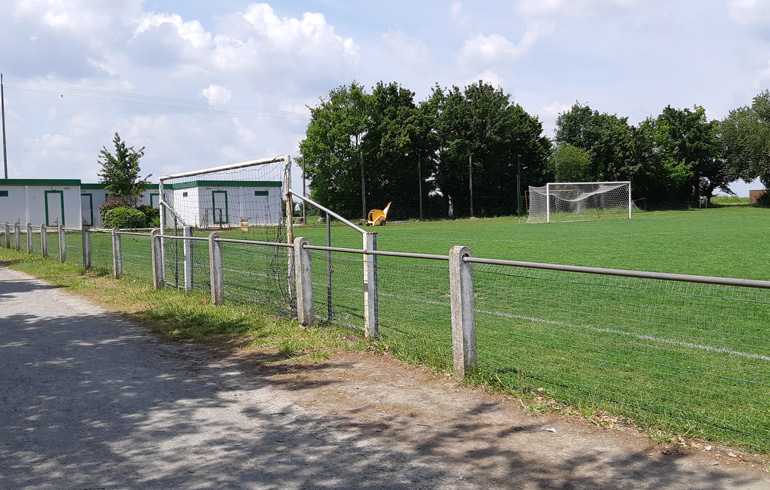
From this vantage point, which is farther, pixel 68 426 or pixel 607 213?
pixel 607 213

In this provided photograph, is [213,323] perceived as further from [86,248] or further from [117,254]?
[86,248]

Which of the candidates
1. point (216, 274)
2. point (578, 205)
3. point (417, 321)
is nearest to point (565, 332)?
point (417, 321)

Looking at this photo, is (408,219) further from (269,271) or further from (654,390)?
(654,390)

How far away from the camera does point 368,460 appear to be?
409cm

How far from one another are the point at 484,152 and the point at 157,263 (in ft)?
178

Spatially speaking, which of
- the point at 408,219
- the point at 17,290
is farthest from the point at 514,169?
the point at 17,290

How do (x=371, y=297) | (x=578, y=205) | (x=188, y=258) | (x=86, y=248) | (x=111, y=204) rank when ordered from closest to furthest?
1. (x=371, y=297)
2. (x=188, y=258)
3. (x=86, y=248)
4. (x=111, y=204)
5. (x=578, y=205)

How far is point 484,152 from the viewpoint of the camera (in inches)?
2542

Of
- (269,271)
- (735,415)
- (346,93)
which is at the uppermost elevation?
(346,93)

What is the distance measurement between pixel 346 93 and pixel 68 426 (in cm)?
5793

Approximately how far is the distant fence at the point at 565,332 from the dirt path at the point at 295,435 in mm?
501

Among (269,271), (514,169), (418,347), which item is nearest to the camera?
(418,347)

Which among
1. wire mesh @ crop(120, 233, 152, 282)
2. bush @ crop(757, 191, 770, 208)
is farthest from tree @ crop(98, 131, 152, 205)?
bush @ crop(757, 191, 770, 208)

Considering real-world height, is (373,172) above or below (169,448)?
above
